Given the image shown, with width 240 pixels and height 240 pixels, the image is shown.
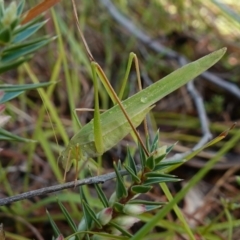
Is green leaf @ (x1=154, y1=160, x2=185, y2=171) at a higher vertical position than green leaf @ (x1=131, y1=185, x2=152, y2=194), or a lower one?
higher

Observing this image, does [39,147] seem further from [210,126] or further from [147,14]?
[147,14]

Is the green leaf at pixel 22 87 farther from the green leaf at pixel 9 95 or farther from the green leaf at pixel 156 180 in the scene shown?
the green leaf at pixel 156 180

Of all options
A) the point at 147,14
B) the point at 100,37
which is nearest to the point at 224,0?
the point at 147,14

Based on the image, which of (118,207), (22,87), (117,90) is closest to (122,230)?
(118,207)

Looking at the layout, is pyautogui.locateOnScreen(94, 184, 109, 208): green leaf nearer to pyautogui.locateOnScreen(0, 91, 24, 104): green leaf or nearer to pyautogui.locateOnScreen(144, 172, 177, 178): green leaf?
pyautogui.locateOnScreen(144, 172, 177, 178): green leaf

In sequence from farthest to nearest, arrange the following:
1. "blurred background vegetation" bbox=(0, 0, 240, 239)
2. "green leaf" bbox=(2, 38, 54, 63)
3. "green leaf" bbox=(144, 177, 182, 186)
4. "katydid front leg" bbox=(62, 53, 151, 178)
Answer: "blurred background vegetation" bbox=(0, 0, 240, 239) < "katydid front leg" bbox=(62, 53, 151, 178) < "green leaf" bbox=(2, 38, 54, 63) < "green leaf" bbox=(144, 177, 182, 186)

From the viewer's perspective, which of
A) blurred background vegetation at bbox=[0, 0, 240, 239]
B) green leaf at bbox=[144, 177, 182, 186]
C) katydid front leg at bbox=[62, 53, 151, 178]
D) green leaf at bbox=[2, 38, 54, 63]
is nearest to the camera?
green leaf at bbox=[144, 177, 182, 186]

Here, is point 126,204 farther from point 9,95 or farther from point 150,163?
point 9,95

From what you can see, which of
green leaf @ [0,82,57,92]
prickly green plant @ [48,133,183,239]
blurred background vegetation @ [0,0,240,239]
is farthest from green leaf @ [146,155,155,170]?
blurred background vegetation @ [0,0,240,239]
